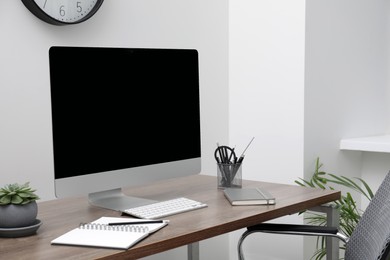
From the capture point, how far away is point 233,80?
3.13m

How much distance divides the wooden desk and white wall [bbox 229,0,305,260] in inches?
22.3

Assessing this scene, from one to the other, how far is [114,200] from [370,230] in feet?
2.64

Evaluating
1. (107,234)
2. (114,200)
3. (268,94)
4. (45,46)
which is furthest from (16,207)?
(268,94)

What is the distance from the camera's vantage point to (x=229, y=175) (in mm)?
2283

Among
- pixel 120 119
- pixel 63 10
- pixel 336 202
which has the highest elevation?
pixel 63 10

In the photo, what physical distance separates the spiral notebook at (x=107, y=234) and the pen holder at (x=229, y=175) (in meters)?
0.57

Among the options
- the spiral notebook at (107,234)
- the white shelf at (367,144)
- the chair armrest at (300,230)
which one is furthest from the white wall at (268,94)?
the spiral notebook at (107,234)

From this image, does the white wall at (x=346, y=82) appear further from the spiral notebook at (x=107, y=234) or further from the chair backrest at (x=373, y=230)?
the spiral notebook at (x=107, y=234)

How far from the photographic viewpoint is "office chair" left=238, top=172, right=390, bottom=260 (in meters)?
1.52

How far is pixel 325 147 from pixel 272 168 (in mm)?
287

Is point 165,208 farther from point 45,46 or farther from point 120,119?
point 45,46

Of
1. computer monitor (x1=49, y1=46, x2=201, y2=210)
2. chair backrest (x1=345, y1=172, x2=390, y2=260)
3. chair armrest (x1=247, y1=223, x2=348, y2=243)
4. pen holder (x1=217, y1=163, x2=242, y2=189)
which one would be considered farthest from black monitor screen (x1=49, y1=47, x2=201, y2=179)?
chair backrest (x1=345, y1=172, x2=390, y2=260)

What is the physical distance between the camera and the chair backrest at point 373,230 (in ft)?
5.20

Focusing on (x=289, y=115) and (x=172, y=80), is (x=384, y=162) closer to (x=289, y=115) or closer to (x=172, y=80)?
(x=289, y=115)
